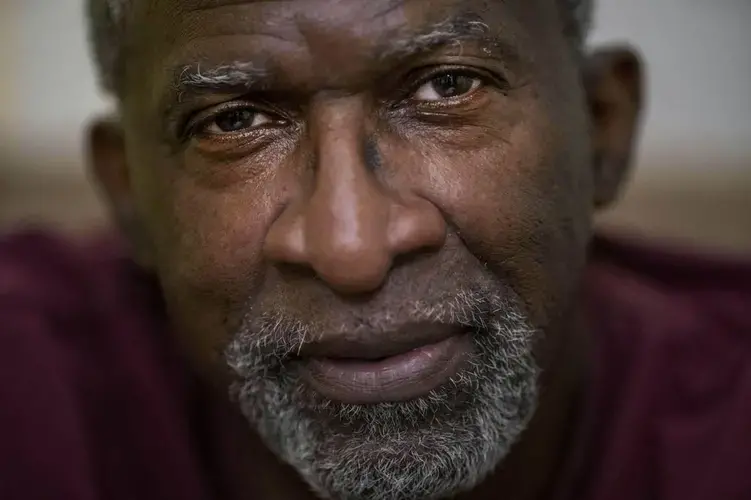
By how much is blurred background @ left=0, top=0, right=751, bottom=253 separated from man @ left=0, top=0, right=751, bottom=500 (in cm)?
75

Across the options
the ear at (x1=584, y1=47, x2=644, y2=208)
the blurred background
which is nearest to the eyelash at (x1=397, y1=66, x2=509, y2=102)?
the ear at (x1=584, y1=47, x2=644, y2=208)

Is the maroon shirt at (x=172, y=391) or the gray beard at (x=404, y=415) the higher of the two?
the gray beard at (x=404, y=415)

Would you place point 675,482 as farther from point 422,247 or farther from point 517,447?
point 422,247

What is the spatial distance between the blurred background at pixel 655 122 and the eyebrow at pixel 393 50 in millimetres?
997

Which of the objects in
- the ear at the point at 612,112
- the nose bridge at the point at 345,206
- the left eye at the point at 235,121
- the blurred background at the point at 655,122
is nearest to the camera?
the nose bridge at the point at 345,206

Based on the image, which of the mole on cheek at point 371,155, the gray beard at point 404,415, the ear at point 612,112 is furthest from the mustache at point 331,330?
the ear at point 612,112

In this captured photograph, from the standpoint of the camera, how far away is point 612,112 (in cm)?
105

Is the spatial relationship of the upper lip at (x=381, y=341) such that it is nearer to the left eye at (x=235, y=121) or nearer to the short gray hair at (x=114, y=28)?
the left eye at (x=235, y=121)

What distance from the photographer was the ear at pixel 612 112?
1029mm

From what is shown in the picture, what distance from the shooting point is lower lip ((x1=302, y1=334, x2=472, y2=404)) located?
0.79m

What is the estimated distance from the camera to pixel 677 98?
188cm

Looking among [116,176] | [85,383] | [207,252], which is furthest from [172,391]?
[207,252]

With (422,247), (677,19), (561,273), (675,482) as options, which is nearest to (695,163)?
(677,19)

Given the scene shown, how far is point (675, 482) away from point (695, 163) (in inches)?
37.5
